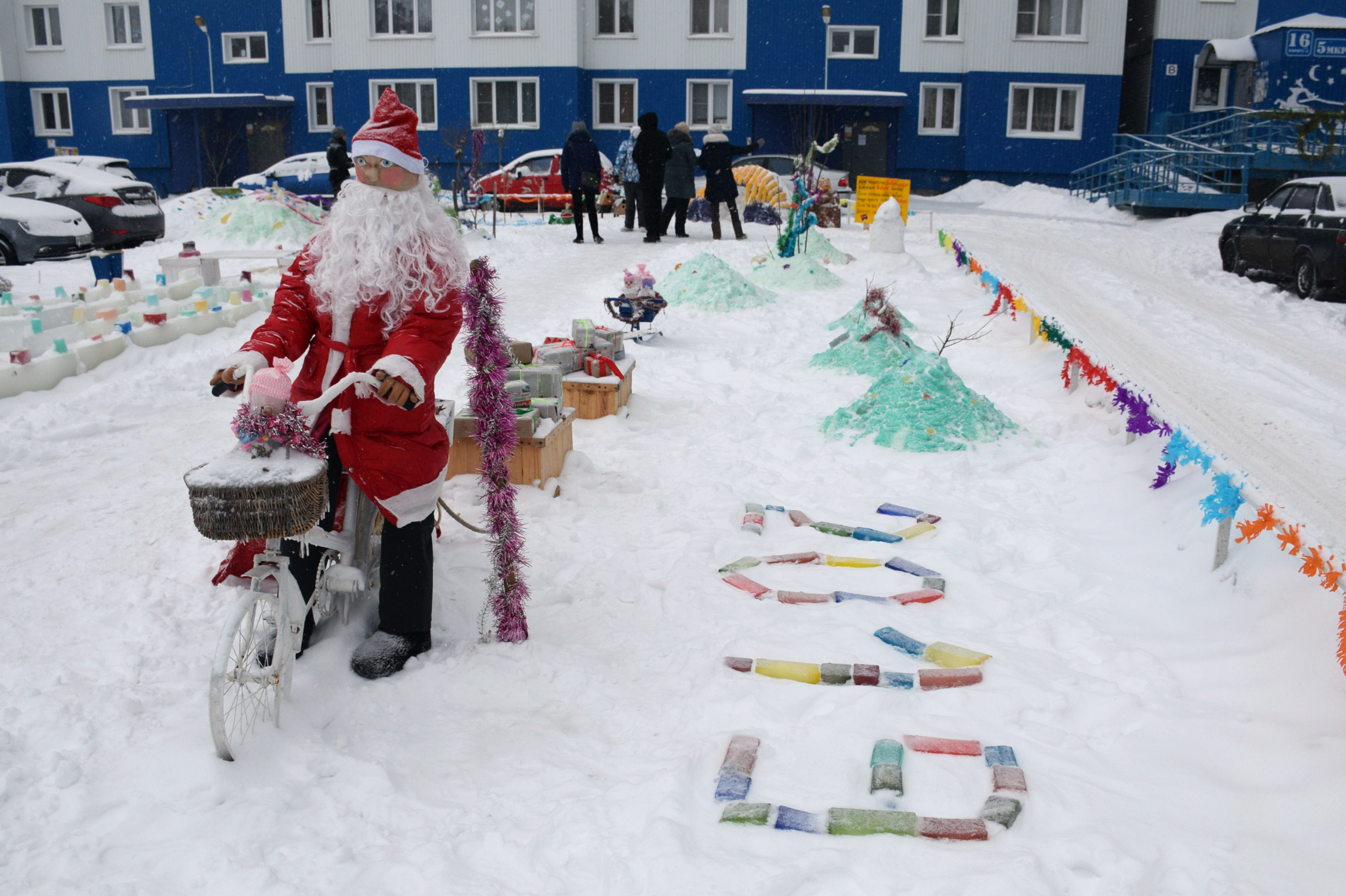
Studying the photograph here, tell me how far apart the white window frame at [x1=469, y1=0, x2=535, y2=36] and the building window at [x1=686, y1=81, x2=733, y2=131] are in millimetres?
4366

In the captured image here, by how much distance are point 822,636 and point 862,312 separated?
17.8 feet

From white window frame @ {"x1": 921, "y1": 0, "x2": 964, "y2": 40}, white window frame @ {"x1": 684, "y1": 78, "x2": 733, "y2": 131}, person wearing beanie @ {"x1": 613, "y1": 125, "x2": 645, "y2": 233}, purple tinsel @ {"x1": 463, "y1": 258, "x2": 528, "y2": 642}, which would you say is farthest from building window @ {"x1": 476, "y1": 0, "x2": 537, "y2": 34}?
purple tinsel @ {"x1": 463, "y1": 258, "x2": 528, "y2": 642}

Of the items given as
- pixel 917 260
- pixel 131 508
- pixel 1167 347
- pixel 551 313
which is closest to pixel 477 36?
pixel 917 260

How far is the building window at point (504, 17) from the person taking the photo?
28.3 m

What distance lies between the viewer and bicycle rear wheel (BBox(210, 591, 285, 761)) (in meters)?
2.77

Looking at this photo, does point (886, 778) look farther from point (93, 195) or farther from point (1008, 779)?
point (93, 195)

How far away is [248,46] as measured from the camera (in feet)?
100

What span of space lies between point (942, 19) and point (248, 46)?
64.8ft

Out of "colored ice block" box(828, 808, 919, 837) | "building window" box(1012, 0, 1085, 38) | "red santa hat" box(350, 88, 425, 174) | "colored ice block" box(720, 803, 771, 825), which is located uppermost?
"building window" box(1012, 0, 1085, 38)

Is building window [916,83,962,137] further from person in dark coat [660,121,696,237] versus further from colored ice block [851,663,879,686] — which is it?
colored ice block [851,663,879,686]

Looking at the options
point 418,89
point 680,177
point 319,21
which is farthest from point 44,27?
point 680,177

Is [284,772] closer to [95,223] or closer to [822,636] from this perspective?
[822,636]

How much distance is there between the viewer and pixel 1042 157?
94.3 feet

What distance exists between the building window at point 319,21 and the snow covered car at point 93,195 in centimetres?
1612
